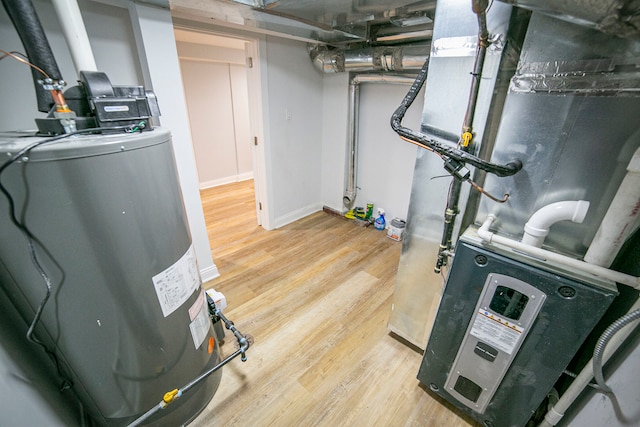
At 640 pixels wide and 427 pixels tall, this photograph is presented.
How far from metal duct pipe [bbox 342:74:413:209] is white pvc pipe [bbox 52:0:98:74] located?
2.19 meters

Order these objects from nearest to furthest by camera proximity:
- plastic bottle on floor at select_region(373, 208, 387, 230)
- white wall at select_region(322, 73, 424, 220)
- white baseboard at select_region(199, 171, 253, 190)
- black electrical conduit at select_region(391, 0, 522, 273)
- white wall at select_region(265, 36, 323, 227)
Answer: black electrical conduit at select_region(391, 0, 522, 273) → white wall at select_region(265, 36, 323, 227) → white wall at select_region(322, 73, 424, 220) → plastic bottle on floor at select_region(373, 208, 387, 230) → white baseboard at select_region(199, 171, 253, 190)

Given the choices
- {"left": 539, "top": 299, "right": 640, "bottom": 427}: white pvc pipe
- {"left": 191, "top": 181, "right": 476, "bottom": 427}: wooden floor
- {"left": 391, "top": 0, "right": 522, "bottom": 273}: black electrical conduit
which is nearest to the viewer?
{"left": 539, "top": 299, "right": 640, "bottom": 427}: white pvc pipe

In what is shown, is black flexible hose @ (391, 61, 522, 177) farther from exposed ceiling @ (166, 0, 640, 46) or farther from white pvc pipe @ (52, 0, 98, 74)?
white pvc pipe @ (52, 0, 98, 74)

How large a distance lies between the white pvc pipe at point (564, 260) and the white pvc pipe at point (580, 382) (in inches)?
3.0

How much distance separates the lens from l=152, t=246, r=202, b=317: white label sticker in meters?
0.92

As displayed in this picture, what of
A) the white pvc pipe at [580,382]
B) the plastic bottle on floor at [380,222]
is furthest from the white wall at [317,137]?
the white pvc pipe at [580,382]

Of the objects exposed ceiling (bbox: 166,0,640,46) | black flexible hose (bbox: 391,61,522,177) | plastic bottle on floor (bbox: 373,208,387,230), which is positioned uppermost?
exposed ceiling (bbox: 166,0,640,46)

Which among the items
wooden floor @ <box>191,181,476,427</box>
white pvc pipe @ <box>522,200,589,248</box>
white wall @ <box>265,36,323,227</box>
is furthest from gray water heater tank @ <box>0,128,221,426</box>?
white wall @ <box>265,36,323,227</box>

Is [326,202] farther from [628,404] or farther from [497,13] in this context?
[628,404]

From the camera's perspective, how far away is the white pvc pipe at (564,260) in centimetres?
77

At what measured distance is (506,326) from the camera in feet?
3.22

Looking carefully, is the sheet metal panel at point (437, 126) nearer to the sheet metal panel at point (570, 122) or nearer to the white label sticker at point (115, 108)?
the sheet metal panel at point (570, 122)

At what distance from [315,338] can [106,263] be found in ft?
4.28

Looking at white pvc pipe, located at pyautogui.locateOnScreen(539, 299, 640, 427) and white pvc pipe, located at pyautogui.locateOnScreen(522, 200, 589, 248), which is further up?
white pvc pipe, located at pyautogui.locateOnScreen(522, 200, 589, 248)
